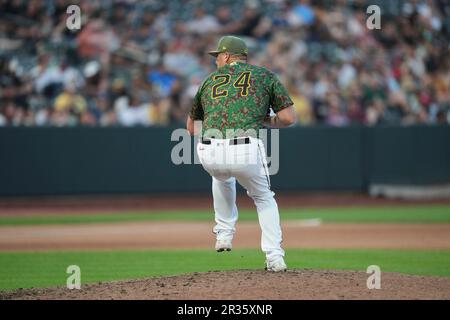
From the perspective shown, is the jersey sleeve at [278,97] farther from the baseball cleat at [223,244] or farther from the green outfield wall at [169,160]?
the green outfield wall at [169,160]

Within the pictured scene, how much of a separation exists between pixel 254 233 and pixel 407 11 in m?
9.47

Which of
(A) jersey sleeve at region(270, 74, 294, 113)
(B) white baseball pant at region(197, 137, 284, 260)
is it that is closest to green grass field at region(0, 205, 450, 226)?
(B) white baseball pant at region(197, 137, 284, 260)

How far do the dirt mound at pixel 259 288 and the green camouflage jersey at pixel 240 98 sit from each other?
1238 millimetres

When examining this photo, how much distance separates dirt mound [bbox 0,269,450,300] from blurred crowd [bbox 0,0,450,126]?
11358 mm

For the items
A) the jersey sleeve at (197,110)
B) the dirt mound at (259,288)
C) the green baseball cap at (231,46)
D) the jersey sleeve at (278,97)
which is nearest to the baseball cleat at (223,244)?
the dirt mound at (259,288)

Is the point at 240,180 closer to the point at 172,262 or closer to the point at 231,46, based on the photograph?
the point at 231,46

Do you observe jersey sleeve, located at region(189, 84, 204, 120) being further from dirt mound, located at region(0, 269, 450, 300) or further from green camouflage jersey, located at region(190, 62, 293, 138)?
dirt mound, located at region(0, 269, 450, 300)

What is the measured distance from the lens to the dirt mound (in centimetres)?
700

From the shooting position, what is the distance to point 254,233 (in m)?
14.7

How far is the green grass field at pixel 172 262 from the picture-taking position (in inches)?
385

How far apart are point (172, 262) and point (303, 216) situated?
704 centimetres

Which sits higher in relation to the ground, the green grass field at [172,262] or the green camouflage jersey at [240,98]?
the green camouflage jersey at [240,98]

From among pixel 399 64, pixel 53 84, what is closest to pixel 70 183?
pixel 53 84
